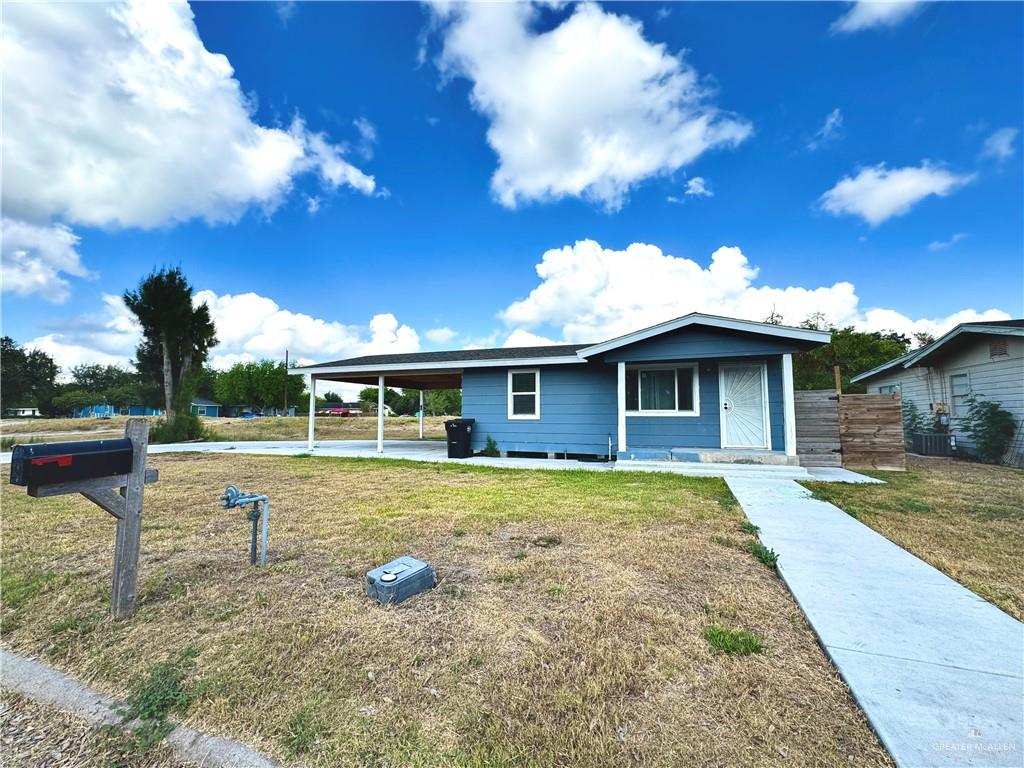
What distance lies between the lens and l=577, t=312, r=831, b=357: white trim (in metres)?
7.85

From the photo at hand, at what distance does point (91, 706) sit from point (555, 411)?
30.6ft

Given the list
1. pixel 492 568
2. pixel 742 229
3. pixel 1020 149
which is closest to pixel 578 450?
pixel 492 568

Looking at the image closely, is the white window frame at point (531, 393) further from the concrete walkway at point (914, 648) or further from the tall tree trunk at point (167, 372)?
the tall tree trunk at point (167, 372)

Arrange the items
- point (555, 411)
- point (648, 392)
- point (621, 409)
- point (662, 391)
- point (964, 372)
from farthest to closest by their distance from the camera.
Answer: point (964, 372)
point (555, 411)
point (648, 392)
point (662, 391)
point (621, 409)

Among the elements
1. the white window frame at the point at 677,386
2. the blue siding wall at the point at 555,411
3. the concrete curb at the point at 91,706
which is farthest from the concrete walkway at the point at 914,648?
the blue siding wall at the point at 555,411

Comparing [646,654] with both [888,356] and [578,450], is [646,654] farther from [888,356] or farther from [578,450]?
[888,356]

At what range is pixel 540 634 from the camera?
223cm

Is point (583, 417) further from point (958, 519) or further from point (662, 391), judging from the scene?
point (958, 519)

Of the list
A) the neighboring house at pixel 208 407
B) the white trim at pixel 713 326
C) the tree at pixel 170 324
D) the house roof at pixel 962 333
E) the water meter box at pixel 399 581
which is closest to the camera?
the water meter box at pixel 399 581

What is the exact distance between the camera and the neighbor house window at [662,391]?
31.1 feet

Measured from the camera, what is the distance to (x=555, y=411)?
34.7ft

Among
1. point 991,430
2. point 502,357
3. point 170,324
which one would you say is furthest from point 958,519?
point 170,324

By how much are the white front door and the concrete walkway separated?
5590 millimetres

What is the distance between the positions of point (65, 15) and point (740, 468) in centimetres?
1277
